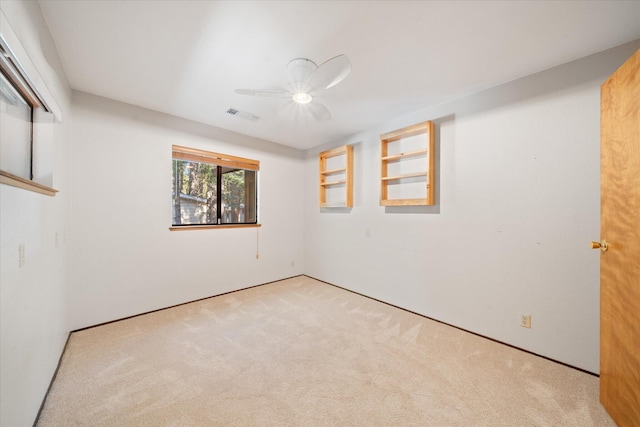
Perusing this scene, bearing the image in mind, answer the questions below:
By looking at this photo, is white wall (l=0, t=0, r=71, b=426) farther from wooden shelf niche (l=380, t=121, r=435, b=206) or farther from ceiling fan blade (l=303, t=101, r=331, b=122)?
wooden shelf niche (l=380, t=121, r=435, b=206)

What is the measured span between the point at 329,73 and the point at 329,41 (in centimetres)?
26

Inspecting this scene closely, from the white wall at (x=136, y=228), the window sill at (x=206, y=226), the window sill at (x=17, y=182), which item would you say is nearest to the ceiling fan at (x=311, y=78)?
the window sill at (x=17, y=182)

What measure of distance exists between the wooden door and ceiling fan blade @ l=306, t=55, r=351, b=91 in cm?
154

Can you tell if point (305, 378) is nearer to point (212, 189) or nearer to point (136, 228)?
point (136, 228)

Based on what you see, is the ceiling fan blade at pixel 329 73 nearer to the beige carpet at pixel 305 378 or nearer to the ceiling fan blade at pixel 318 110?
the ceiling fan blade at pixel 318 110

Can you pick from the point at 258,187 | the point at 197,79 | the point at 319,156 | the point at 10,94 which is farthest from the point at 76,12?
the point at 319,156

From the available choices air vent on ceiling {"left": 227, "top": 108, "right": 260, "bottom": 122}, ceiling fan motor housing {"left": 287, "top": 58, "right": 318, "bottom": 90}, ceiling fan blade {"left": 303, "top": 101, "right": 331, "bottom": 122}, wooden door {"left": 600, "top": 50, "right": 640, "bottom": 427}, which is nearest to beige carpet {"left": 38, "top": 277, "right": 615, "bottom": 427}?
wooden door {"left": 600, "top": 50, "right": 640, "bottom": 427}

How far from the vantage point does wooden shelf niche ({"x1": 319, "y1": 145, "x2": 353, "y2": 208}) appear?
3832 millimetres

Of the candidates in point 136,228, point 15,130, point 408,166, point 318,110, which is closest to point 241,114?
point 318,110

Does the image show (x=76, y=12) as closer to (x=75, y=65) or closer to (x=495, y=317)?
(x=75, y=65)

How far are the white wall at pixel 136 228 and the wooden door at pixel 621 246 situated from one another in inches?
151

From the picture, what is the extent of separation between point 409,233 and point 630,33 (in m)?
2.30

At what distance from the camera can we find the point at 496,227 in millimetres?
2412

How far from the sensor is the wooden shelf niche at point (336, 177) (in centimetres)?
383
